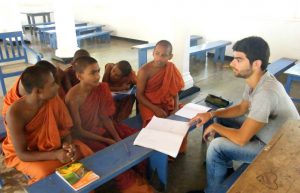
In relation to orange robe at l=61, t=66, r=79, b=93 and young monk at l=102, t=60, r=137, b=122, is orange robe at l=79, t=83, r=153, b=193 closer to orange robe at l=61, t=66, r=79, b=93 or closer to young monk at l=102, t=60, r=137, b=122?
orange robe at l=61, t=66, r=79, b=93

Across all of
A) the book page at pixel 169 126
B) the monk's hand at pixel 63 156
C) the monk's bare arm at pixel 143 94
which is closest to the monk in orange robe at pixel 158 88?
the monk's bare arm at pixel 143 94

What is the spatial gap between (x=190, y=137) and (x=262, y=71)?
1354 mm

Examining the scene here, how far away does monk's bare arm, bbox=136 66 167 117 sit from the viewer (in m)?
2.50

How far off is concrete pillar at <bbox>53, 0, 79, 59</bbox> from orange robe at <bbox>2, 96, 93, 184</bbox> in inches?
168

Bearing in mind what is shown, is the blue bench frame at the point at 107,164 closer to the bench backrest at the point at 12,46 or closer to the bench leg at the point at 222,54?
the bench backrest at the point at 12,46

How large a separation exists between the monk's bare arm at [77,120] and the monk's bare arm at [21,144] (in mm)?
366

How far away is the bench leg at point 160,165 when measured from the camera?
1950 millimetres

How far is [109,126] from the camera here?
7.32ft

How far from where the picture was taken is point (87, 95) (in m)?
2.14

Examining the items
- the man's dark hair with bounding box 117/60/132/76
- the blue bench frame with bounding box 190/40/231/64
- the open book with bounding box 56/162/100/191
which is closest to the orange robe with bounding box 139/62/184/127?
the man's dark hair with bounding box 117/60/132/76

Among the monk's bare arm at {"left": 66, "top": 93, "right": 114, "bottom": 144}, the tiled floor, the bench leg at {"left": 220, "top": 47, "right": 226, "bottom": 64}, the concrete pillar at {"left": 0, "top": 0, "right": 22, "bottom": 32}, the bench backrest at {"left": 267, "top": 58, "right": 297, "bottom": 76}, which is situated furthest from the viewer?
the concrete pillar at {"left": 0, "top": 0, "right": 22, "bottom": 32}

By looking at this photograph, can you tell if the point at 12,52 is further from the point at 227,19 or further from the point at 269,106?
the point at 227,19

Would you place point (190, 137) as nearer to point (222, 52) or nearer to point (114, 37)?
point (222, 52)

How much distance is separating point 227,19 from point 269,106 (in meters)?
4.57
